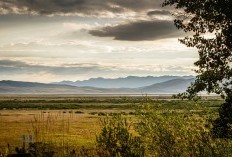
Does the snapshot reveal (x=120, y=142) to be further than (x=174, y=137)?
No

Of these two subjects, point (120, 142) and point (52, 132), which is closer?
point (120, 142)

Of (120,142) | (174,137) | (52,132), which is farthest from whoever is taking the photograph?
(52,132)

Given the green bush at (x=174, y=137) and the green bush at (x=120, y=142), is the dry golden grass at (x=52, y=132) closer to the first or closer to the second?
the green bush at (x=120, y=142)

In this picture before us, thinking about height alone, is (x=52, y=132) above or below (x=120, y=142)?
below

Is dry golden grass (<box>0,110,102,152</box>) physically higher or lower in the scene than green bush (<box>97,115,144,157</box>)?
lower

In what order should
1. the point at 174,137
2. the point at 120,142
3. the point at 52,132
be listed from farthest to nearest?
1. the point at 52,132
2. the point at 174,137
3. the point at 120,142

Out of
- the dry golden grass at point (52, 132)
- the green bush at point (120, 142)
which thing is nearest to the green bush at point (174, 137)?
the green bush at point (120, 142)

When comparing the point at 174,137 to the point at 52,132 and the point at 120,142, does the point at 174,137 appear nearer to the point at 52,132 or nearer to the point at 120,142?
the point at 120,142

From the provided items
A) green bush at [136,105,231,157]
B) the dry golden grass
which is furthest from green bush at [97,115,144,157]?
the dry golden grass

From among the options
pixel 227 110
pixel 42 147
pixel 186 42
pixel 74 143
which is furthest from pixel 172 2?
pixel 74 143

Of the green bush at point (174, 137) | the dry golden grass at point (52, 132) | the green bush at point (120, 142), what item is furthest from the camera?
the dry golden grass at point (52, 132)

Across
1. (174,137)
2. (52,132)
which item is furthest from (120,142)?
(52,132)

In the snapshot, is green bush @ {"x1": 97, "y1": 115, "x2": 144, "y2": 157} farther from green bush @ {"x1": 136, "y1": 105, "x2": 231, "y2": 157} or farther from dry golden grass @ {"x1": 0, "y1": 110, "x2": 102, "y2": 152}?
dry golden grass @ {"x1": 0, "y1": 110, "x2": 102, "y2": 152}

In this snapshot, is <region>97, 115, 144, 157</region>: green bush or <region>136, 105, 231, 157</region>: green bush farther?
<region>136, 105, 231, 157</region>: green bush
